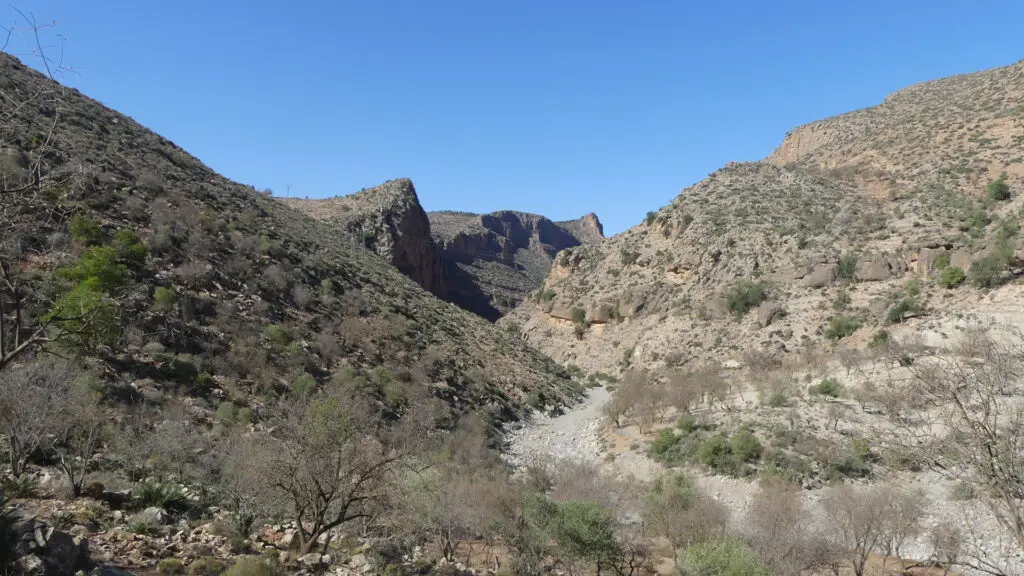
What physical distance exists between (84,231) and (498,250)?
99558 mm

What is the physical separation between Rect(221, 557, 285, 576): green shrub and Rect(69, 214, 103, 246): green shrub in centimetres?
1755

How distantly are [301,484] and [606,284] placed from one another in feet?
152

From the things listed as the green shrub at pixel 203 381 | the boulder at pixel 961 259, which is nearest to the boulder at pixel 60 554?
the green shrub at pixel 203 381

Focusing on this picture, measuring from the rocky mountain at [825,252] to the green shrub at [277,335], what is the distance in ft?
86.8

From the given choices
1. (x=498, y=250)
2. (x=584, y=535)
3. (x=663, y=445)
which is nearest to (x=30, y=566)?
(x=584, y=535)

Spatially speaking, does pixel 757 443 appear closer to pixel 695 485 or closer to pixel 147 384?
pixel 695 485

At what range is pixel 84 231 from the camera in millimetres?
19719

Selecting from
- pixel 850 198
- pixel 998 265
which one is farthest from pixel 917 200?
pixel 998 265

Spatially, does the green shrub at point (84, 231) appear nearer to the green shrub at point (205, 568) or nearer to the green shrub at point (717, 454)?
the green shrub at point (205, 568)

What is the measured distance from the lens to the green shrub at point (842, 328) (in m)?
29.8

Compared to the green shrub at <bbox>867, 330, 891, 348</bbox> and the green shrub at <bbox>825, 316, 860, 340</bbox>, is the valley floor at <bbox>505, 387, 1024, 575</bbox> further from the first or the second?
the green shrub at <bbox>825, 316, 860, 340</bbox>

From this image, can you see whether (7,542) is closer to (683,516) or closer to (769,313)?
(683,516)

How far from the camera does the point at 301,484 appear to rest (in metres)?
9.32

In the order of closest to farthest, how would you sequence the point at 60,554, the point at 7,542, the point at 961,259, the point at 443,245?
the point at 7,542, the point at 60,554, the point at 961,259, the point at 443,245
